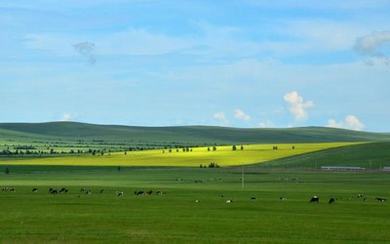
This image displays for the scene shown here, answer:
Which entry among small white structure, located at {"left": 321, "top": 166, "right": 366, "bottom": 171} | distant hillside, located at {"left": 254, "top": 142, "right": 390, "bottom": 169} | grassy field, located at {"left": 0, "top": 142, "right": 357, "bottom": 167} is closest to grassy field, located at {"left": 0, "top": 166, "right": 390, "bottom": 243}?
small white structure, located at {"left": 321, "top": 166, "right": 366, "bottom": 171}

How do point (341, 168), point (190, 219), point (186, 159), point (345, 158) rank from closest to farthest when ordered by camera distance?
point (190, 219), point (341, 168), point (345, 158), point (186, 159)

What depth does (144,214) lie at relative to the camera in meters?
48.3

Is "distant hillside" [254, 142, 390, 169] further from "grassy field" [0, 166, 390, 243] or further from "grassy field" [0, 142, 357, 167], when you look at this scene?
"grassy field" [0, 166, 390, 243]

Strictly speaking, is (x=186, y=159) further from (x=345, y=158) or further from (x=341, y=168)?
(x=341, y=168)

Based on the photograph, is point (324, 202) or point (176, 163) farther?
point (176, 163)

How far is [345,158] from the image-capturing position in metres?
158

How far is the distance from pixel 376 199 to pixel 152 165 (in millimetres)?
95774

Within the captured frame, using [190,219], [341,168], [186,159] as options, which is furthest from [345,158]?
[190,219]

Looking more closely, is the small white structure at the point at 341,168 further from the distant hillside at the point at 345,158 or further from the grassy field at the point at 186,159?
the grassy field at the point at 186,159

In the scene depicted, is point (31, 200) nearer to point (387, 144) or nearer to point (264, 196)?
point (264, 196)

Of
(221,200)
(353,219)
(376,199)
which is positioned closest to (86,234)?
(353,219)

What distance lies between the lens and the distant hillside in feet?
493

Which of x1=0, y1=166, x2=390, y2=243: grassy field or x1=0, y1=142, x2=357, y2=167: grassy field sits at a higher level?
x1=0, y1=142, x2=357, y2=167: grassy field

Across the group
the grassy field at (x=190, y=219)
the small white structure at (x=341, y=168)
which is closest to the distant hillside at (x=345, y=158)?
the small white structure at (x=341, y=168)
